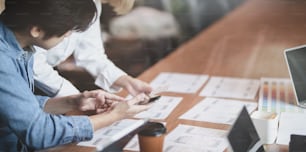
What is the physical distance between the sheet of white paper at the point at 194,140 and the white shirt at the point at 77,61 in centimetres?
21

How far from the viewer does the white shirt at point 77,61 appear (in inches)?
51.7

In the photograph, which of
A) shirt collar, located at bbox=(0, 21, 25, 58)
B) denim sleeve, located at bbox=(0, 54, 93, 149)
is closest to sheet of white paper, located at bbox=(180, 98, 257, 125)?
denim sleeve, located at bbox=(0, 54, 93, 149)

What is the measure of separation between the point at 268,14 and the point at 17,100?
82 centimetres

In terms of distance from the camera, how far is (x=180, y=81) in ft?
5.34

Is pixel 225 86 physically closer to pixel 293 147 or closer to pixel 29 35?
pixel 293 147

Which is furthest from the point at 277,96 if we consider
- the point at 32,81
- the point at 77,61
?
the point at 32,81

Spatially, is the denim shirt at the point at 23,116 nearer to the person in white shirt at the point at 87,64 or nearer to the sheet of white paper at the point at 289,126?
the person in white shirt at the point at 87,64

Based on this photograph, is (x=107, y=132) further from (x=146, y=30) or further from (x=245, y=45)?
(x=245, y=45)

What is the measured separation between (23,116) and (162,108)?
1.44ft

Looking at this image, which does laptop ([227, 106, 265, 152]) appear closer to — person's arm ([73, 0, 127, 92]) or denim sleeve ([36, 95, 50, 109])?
person's arm ([73, 0, 127, 92])

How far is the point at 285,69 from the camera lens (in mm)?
1620

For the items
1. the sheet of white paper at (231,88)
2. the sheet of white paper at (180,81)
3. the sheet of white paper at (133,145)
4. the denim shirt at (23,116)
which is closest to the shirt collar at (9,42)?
the denim shirt at (23,116)

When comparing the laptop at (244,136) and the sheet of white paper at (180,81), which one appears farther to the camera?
the sheet of white paper at (180,81)

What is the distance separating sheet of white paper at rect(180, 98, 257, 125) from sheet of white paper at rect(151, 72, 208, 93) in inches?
3.1
